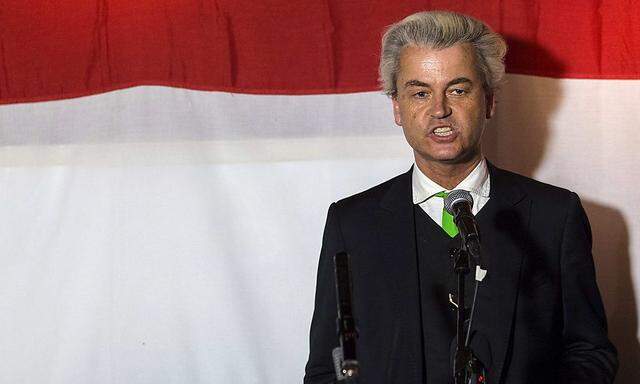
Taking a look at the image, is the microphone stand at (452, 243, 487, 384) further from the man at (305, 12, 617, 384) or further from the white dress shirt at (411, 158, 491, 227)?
the white dress shirt at (411, 158, 491, 227)

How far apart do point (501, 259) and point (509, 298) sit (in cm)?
8

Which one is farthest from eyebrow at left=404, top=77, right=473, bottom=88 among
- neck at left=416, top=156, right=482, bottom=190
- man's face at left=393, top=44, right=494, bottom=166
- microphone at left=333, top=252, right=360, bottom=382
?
microphone at left=333, top=252, right=360, bottom=382

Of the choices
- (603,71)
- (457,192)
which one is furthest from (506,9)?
(457,192)

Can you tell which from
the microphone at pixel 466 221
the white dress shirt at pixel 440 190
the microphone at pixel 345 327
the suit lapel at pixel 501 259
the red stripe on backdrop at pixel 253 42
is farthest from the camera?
the red stripe on backdrop at pixel 253 42

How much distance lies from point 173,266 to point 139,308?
0.42 feet

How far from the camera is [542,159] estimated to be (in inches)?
83.8

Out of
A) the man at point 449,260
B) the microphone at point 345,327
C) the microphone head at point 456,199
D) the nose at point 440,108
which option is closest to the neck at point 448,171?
the man at point 449,260

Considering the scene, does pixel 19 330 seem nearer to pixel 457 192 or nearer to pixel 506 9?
pixel 457 192

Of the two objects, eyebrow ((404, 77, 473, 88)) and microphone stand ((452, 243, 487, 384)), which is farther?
eyebrow ((404, 77, 473, 88))

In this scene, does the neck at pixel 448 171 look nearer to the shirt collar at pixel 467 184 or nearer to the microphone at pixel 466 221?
the shirt collar at pixel 467 184

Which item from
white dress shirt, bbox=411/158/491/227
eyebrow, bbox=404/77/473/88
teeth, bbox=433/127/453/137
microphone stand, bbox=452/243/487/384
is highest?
eyebrow, bbox=404/77/473/88

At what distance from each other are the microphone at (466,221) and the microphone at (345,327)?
21 cm

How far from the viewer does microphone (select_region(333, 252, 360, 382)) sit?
39.8 inches

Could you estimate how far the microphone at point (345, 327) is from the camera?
1010mm
